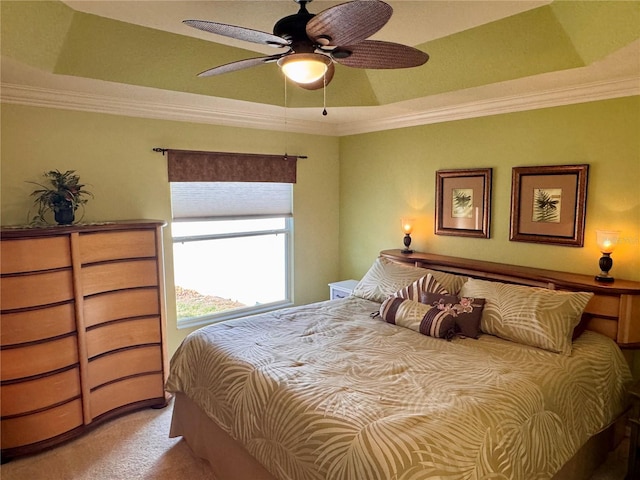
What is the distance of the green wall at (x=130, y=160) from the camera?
2.92 metres

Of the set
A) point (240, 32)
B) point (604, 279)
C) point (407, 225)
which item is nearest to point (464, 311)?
→ point (604, 279)

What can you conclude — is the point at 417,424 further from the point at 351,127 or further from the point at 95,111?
the point at 351,127

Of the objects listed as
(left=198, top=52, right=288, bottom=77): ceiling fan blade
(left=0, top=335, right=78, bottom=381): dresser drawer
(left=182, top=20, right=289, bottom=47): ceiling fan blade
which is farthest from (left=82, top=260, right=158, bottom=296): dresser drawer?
(left=182, top=20, right=289, bottom=47): ceiling fan blade

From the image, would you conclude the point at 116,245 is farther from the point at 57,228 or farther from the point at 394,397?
the point at 394,397

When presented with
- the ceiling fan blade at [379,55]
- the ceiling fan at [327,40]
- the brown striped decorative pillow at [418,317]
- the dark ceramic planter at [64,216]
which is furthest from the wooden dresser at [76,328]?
the ceiling fan blade at [379,55]

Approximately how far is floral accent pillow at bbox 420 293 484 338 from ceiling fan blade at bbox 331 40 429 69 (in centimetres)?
156

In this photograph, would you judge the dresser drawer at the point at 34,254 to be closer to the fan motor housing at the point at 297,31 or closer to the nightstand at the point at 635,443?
the fan motor housing at the point at 297,31

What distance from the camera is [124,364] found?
3.11 metres

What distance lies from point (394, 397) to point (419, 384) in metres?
0.19

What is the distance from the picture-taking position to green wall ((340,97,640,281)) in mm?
2750

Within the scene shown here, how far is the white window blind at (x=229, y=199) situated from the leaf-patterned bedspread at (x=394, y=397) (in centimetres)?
143

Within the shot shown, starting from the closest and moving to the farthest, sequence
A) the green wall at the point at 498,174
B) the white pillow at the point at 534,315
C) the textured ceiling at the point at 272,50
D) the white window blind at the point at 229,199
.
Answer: the textured ceiling at the point at 272,50 < the white pillow at the point at 534,315 < the green wall at the point at 498,174 < the white window blind at the point at 229,199

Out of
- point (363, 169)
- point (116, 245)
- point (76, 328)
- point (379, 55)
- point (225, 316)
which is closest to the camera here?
point (379, 55)

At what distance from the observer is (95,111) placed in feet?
10.5
